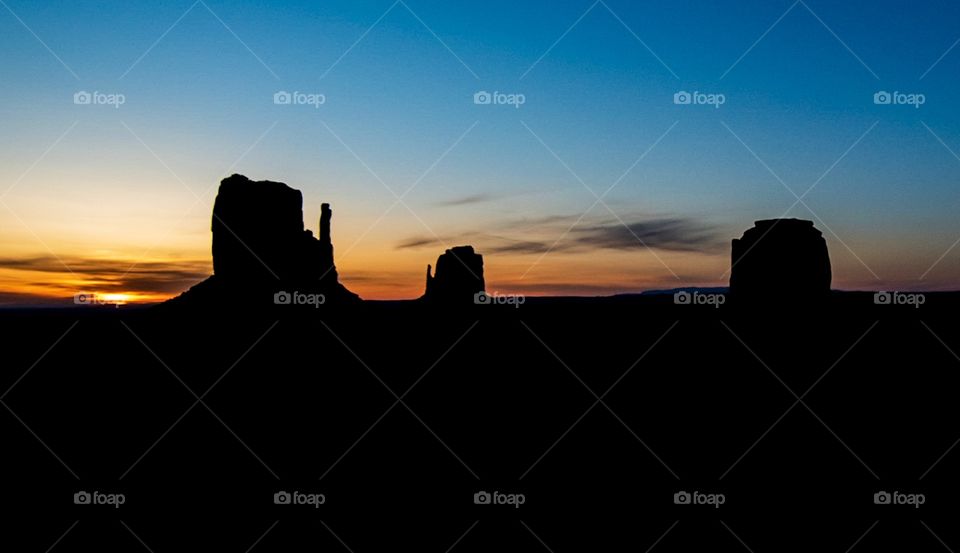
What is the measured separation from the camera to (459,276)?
7325 cm

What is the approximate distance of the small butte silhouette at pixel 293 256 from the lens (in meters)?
49.2

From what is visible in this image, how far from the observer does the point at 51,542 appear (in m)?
18.7

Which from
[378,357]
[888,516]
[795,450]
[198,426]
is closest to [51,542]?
[198,426]

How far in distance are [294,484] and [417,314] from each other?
4545 centimetres

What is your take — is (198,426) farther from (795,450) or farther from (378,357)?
(795,450)
